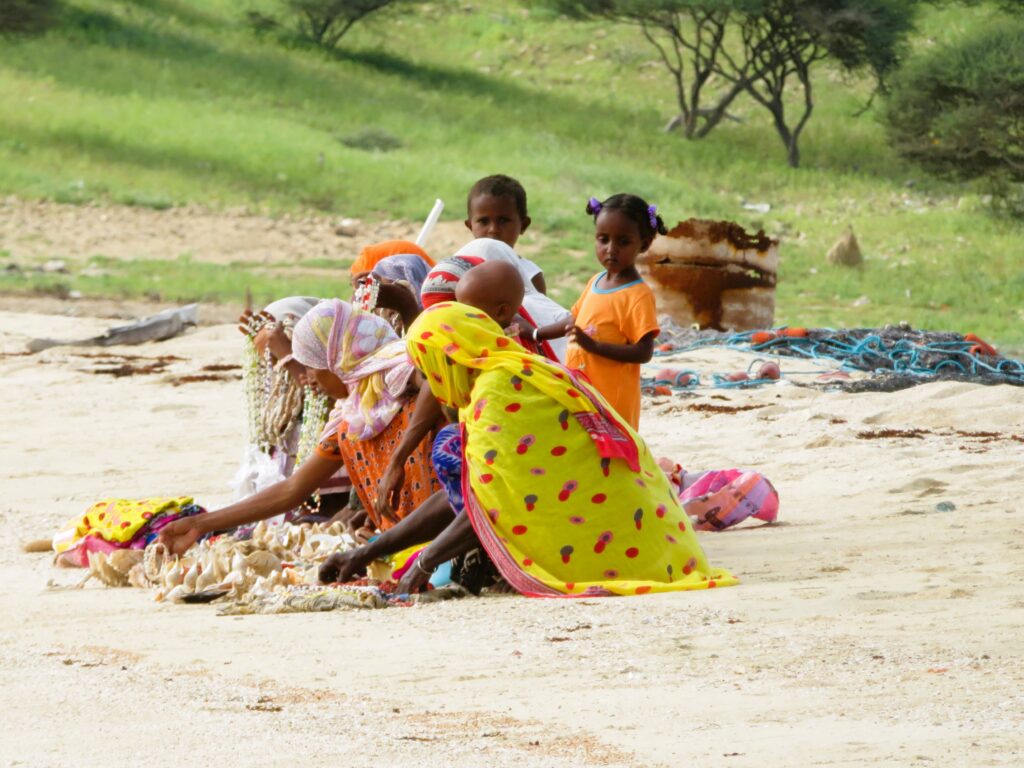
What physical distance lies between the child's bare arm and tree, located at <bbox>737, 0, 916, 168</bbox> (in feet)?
82.0

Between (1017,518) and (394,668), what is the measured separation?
8.76 feet

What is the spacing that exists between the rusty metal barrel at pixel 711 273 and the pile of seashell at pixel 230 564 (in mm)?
7426

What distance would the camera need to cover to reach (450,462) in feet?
15.6

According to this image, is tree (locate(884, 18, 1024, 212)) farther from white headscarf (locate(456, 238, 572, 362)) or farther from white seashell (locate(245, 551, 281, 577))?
white seashell (locate(245, 551, 281, 577))

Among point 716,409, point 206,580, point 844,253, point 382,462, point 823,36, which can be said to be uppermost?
point 823,36

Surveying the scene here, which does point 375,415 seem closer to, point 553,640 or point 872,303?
point 553,640

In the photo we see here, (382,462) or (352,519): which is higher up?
(382,462)

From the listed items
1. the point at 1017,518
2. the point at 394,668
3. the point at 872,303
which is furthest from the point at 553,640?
the point at 872,303

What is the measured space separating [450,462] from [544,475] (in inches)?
11.9

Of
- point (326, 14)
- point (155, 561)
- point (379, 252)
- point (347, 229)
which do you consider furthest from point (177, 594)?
point (326, 14)

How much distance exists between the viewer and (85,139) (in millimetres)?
24375

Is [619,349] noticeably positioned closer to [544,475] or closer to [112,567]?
[544,475]

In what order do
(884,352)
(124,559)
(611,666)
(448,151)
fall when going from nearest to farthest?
(611,666)
(124,559)
(884,352)
(448,151)

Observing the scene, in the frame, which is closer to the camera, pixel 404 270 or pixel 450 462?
pixel 450 462
